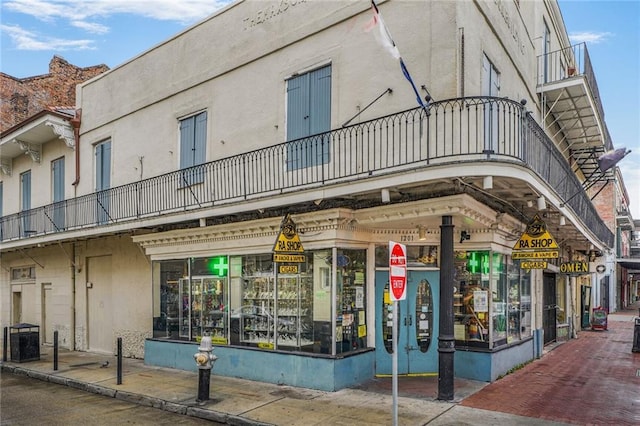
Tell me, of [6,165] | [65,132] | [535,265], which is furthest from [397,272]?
[6,165]

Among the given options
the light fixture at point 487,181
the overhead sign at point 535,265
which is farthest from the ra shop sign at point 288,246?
the overhead sign at point 535,265

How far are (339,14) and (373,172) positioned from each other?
11.7 feet

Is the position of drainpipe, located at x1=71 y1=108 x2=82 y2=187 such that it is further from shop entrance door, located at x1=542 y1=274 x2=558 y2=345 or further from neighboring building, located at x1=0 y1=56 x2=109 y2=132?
shop entrance door, located at x1=542 y1=274 x2=558 y2=345

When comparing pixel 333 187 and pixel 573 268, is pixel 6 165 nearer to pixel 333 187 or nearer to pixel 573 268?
pixel 333 187

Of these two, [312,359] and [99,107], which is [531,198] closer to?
[312,359]

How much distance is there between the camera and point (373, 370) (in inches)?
417

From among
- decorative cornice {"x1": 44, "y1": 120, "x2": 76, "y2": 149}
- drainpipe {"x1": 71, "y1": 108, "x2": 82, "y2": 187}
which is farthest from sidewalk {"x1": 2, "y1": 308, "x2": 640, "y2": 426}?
decorative cornice {"x1": 44, "y1": 120, "x2": 76, "y2": 149}

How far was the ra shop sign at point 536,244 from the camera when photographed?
34.6 feet

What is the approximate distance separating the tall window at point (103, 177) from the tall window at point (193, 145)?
3.49m

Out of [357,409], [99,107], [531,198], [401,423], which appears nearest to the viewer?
[401,423]

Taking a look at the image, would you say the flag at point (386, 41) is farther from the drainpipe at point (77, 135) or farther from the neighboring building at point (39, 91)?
the neighboring building at point (39, 91)

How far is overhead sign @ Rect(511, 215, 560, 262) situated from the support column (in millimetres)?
2574

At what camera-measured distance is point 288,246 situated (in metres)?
10.1

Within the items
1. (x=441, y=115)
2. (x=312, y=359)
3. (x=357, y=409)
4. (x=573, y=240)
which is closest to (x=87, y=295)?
(x=312, y=359)
